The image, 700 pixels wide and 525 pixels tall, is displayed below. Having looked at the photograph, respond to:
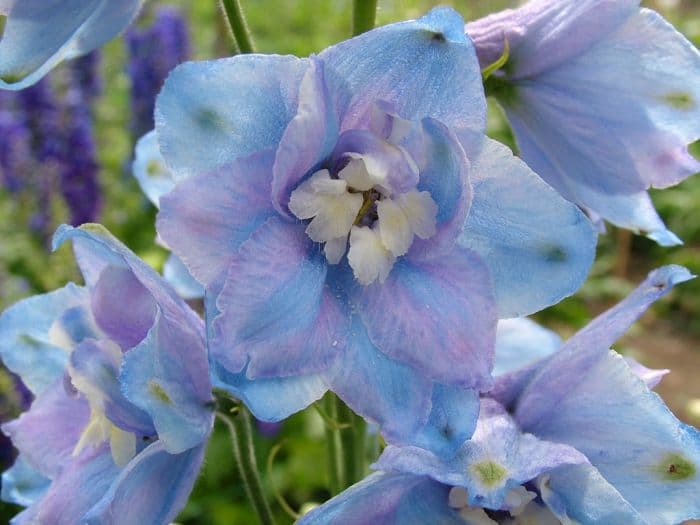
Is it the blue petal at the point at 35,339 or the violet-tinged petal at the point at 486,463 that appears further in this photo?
the blue petal at the point at 35,339

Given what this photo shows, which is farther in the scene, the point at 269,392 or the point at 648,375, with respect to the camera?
the point at 648,375

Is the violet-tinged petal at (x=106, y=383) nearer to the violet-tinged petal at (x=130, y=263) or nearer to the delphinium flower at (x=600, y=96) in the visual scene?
the violet-tinged petal at (x=130, y=263)

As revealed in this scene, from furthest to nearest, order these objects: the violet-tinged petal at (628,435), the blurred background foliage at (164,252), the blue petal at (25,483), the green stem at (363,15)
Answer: the blurred background foliage at (164,252) < the blue petal at (25,483) < the green stem at (363,15) < the violet-tinged petal at (628,435)

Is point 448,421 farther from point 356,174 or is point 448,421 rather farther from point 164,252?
point 164,252

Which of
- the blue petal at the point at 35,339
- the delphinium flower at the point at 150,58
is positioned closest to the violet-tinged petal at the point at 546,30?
the blue petal at the point at 35,339

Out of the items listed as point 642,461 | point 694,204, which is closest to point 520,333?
point 642,461

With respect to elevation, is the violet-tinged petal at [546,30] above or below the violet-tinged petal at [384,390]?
above

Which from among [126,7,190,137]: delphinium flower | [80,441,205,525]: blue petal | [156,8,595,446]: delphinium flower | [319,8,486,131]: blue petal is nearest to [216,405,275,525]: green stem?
[80,441,205,525]: blue petal

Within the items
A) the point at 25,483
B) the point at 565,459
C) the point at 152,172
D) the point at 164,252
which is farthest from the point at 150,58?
the point at 565,459
